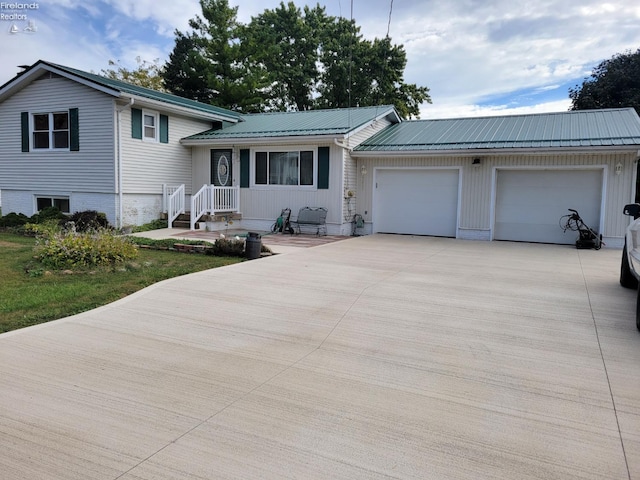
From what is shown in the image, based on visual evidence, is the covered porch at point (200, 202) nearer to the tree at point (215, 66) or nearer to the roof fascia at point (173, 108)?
the roof fascia at point (173, 108)

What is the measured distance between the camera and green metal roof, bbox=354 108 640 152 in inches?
467

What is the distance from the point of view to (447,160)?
13312 mm

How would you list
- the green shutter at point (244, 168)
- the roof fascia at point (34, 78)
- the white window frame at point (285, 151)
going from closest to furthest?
the roof fascia at point (34, 78)
the white window frame at point (285, 151)
the green shutter at point (244, 168)

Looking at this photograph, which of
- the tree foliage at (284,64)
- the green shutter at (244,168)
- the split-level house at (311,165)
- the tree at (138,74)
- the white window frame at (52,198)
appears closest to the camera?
the split-level house at (311,165)

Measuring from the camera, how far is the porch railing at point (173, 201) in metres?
14.4

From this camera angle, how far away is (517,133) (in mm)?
13188

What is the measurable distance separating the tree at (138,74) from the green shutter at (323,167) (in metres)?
23.9

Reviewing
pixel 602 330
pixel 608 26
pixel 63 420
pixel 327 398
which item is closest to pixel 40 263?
pixel 63 420

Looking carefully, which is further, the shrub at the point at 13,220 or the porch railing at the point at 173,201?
the porch railing at the point at 173,201

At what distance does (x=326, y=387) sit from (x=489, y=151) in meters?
10.7

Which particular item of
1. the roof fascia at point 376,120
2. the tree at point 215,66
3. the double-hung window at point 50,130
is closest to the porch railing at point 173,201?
the double-hung window at point 50,130

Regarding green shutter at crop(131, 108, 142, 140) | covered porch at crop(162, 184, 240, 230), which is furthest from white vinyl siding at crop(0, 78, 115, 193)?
covered porch at crop(162, 184, 240, 230)

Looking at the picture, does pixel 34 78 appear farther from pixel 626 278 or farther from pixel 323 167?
pixel 626 278

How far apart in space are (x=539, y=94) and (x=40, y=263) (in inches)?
829
